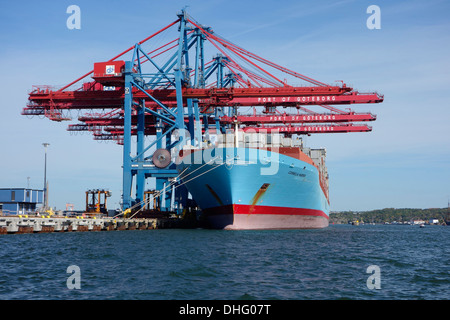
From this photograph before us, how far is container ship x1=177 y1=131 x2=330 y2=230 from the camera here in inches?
1571

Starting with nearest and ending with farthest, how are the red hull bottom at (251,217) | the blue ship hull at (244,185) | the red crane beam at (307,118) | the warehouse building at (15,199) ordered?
1. the blue ship hull at (244,185)
2. the red hull bottom at (251,217)
3. the red crane beam at (307,118)
4. the warehouse building at (15,199)

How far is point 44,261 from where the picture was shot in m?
20.8

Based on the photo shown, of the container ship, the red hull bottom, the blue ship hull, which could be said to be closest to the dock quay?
the container ship

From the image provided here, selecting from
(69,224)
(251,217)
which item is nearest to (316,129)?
(251,217)

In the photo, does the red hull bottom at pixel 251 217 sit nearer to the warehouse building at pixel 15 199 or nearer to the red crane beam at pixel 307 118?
the red crane beam at pixel 307 118

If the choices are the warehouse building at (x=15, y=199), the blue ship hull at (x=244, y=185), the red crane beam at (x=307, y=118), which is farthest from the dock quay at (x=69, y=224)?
the warehouse building at (x=15, y=199)

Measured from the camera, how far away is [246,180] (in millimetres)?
40062

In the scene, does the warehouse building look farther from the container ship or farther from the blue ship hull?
the container ship

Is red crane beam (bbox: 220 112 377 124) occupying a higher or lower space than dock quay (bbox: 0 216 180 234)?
higher

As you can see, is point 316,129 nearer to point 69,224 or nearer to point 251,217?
point 251,217

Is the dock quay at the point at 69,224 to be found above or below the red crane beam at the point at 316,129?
below

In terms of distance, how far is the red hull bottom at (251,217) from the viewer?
40688 mm

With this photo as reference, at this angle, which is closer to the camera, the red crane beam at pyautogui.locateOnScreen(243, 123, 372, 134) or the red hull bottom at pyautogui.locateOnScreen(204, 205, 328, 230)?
the red hull bottom at pyautogui.locateOnScreen(204, 205, 328, 230)

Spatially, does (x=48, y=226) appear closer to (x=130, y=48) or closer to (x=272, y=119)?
(x=130, y=48)
